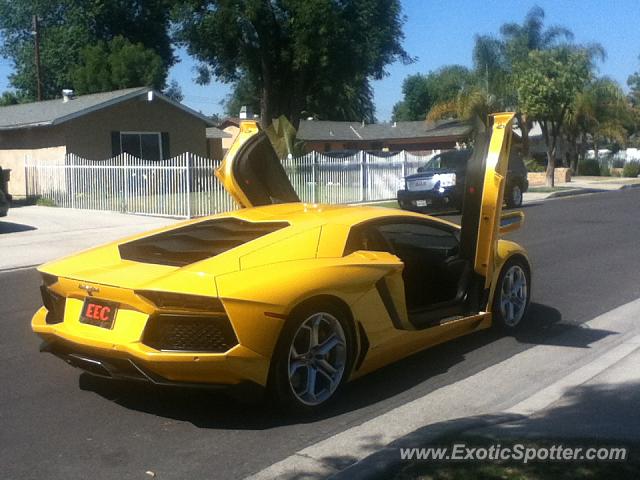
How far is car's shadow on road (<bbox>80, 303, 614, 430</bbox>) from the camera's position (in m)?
5.29

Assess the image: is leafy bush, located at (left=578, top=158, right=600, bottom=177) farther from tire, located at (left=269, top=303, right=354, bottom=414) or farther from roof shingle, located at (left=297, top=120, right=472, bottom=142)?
tire, located at (left=269, top=303, right=354, bottom=414)

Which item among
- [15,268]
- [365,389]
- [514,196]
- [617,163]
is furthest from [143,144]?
[617,163]

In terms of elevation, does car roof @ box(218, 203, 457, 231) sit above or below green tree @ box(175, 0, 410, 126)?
below

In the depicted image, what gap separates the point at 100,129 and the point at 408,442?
25.2 metres

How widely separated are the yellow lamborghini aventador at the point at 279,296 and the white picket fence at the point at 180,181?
13.5m

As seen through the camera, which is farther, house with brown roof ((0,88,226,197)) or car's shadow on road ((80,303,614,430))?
house with brown roof ((0,88,226,197))

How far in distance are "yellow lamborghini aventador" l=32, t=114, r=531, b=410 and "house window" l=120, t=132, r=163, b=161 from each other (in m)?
23.3

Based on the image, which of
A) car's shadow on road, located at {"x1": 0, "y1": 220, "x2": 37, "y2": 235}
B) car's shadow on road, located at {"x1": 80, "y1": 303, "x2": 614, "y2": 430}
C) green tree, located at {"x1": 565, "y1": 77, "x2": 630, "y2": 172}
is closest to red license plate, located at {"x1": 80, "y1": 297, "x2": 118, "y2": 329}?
car's shadow on road, located at {"x1": 80, "y1": 303, "x2": 614, "y2": 430}

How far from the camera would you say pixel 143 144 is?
96.8ft

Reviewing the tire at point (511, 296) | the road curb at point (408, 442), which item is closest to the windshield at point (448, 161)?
the tire at point (511, 296)

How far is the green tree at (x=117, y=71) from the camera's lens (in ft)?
148

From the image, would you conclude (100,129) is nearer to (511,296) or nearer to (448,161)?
(448,161)

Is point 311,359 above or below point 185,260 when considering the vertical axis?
below

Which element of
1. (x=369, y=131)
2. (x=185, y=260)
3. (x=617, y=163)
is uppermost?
(x=369, y=131)
